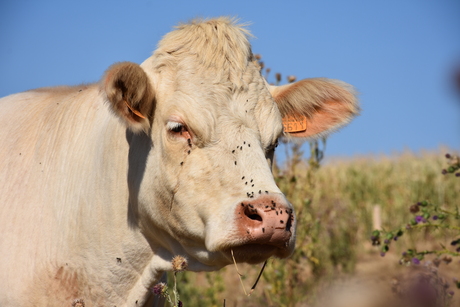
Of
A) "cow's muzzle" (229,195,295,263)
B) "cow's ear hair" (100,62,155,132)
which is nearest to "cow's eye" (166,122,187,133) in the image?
"cow's ear hair" (100,62,155,132)

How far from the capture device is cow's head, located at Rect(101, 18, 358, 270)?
111 inches

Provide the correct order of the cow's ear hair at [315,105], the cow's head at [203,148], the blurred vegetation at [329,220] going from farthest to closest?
1. the blurred vegetation at [329,220]
2. the cow's ear hair at [315,105]
3. the cow's head at [203,148]

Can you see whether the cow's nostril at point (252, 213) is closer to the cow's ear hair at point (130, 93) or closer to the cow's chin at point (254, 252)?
the cow's chin at point (254, 252)

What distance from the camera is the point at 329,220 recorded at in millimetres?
9039

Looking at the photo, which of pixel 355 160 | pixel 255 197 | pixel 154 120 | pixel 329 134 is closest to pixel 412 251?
pixel 329 134

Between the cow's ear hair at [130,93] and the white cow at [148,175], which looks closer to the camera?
the white cow at [148,175]

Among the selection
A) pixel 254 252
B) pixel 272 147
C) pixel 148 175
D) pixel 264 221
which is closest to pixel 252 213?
pixel 264 221

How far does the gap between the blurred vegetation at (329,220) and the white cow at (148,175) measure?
1.34 m

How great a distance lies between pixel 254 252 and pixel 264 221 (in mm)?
234

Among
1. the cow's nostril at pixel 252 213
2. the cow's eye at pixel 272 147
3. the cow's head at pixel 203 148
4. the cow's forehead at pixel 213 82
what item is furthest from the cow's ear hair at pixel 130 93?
the cow's nostril at pixel 252 213

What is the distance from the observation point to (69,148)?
3736mm

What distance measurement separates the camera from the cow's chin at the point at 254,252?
2.84m

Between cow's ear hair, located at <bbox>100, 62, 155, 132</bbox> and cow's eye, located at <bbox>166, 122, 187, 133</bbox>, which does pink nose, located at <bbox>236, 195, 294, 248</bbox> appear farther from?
cow's ear hair, located at <bbox>100, 62, 155, 132</bbox>

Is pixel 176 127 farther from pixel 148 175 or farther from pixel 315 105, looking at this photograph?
pixel 315 105
